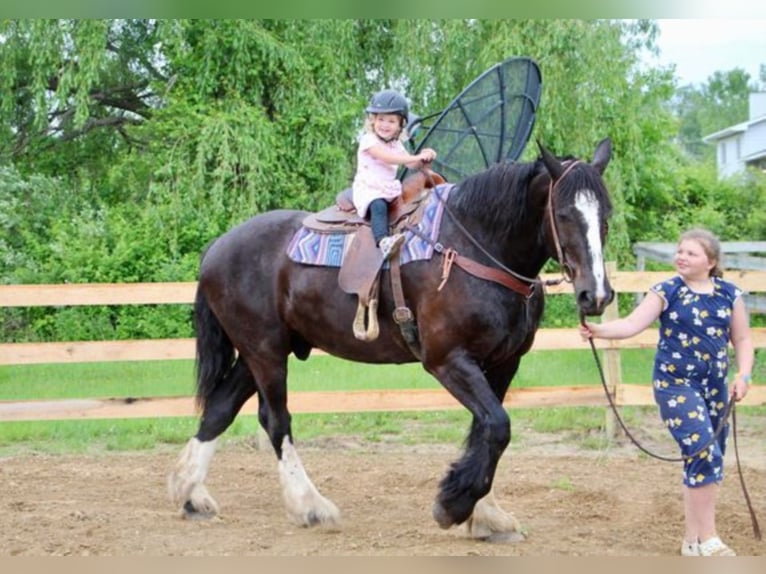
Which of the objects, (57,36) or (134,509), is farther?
(57,36)

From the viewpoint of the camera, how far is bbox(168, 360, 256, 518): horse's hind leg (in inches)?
244

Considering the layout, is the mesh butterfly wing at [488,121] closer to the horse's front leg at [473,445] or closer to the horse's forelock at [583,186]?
the horse's forelock at [583,186]

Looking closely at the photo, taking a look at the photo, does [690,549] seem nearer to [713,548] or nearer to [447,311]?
[713,548]

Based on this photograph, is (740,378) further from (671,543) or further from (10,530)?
(10,530)

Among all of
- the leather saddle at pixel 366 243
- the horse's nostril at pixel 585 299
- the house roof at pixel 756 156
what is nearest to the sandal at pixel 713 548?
the horse's nostril at pixel 585 299

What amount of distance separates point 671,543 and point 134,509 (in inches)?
130

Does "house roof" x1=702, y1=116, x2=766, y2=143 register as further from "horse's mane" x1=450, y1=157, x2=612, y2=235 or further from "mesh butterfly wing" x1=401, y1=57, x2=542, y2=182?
"horse's mane" x1=450, y1=157, x2=612, y2=235

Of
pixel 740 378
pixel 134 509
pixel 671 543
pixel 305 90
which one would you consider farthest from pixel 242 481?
pixel 305 90

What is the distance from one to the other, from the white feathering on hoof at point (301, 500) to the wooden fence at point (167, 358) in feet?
7.34

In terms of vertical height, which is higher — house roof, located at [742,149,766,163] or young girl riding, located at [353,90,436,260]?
house roof, located at [742,149,766,163]

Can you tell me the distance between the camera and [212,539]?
561 cm

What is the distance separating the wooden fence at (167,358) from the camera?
8.22 m

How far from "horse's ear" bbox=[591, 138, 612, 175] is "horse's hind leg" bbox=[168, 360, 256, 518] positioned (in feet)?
9.19

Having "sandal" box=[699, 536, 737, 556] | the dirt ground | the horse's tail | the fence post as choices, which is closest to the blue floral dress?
"sandal" box=[699, 536, 737, 556]
